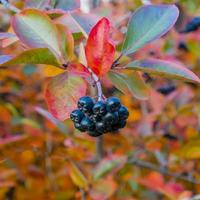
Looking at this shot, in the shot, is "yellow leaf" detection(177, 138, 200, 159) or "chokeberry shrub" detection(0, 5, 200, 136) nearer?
"chokeberry shrub" detection(0, 5, 200, 136)

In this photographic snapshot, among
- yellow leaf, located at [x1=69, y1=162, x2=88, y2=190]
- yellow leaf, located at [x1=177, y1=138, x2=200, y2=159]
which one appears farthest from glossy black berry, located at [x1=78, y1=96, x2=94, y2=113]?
yellow leaf, located at [x1=177, y1=138, x2=200, y2=159]

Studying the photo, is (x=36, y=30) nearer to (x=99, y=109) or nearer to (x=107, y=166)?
(x=99, y=109)

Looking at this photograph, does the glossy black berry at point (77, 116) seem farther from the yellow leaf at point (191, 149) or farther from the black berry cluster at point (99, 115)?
the yellow leaf at point (191, 149)

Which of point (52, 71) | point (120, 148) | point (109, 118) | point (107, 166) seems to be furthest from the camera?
point (120, 148)

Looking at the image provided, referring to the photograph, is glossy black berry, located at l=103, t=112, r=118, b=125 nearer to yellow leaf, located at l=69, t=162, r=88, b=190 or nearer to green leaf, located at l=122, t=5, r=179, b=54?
green leaf, located at l=122, t=5, r=179, b=54

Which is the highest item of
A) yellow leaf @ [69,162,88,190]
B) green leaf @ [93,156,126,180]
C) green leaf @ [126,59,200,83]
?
green leaf @ [126,59,200,83]

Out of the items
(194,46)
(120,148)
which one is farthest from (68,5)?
(120,148)

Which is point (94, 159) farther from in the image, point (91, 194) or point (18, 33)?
point (18, 33)
